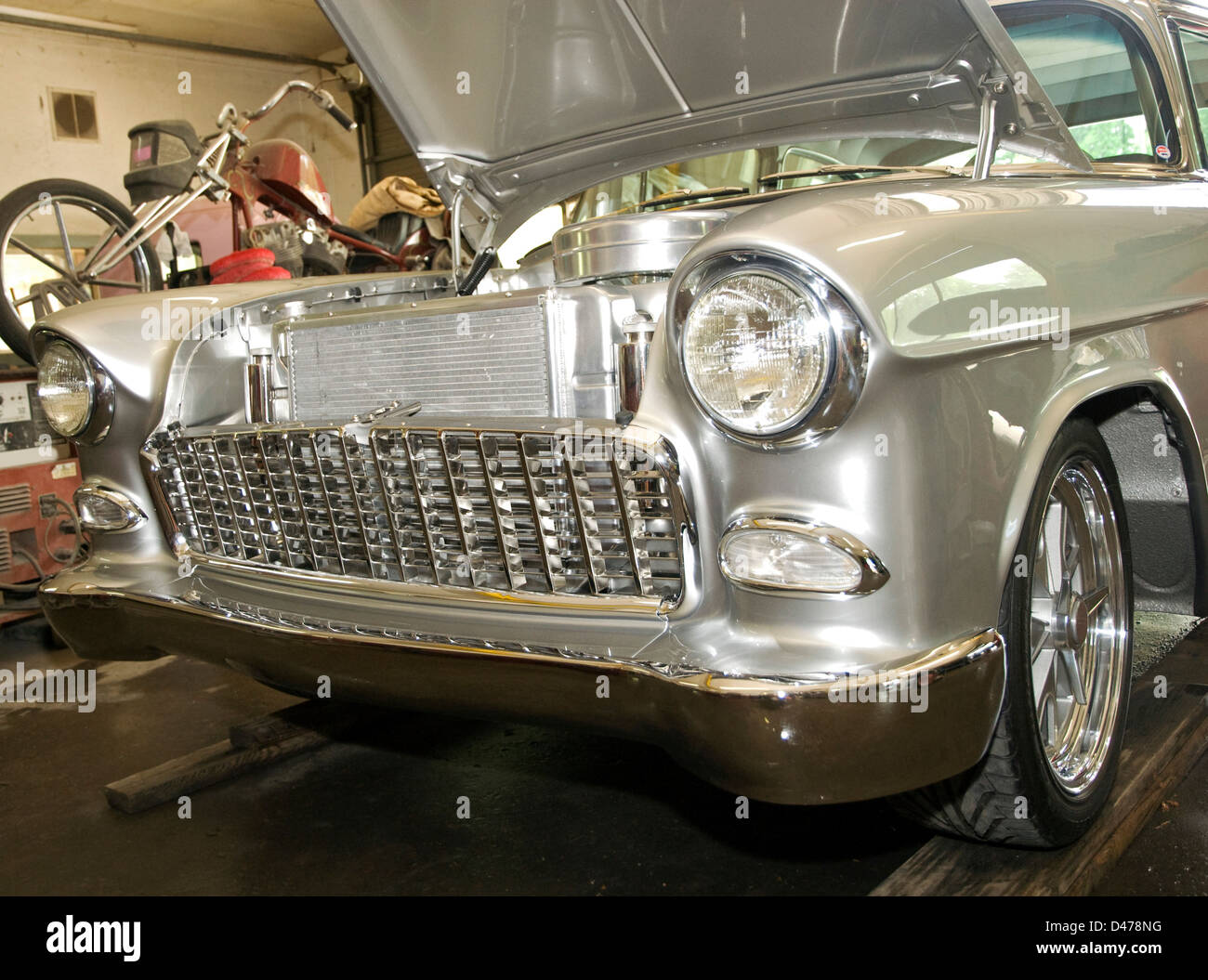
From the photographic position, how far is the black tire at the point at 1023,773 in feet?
4.87

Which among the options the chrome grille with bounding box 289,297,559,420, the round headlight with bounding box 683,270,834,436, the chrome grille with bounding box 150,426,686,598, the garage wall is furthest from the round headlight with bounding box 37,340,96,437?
the garage wall

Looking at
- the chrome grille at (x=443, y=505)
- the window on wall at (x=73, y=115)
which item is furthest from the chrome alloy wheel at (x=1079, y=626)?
the window on wall at (x=73, y=115)

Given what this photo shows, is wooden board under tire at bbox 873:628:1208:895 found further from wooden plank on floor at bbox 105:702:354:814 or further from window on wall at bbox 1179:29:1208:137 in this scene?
wooden plank on floor at bbox 105:702:354:814

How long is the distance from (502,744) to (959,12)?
1.78 m

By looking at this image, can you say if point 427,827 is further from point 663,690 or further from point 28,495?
point 28,495

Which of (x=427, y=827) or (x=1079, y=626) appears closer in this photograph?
(x=1079, y=626)

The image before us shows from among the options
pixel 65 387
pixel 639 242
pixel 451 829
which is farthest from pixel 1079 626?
pixel 65 387

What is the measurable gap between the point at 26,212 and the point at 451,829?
354 cm

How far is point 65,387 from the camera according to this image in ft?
7.00

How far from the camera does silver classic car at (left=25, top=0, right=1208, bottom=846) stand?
1.31m

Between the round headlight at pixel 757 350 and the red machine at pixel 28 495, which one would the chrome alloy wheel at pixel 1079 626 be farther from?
the red machine at pixel 28 495

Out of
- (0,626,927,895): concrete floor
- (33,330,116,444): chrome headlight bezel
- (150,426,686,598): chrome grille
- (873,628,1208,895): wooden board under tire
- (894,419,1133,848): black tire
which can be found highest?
(33,330,116,444): chrome headlight bezel

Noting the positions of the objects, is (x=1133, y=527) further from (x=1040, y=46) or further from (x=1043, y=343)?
(x=1040, y=46)

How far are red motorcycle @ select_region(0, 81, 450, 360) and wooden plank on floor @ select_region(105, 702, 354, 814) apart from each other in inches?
73.2
